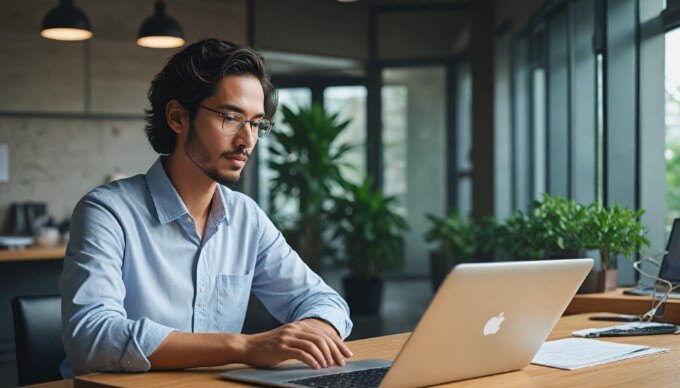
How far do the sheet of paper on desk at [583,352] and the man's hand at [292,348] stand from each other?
493mm

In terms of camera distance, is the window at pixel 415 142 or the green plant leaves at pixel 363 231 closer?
the green plant leaves at pixel 363 231

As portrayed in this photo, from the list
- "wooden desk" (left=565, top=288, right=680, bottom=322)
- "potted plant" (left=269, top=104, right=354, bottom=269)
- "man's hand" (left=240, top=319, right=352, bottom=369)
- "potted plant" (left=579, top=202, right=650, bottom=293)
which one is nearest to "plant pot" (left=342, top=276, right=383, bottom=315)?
"potted plant" (left=269, top=104, right=354, bottom=269)

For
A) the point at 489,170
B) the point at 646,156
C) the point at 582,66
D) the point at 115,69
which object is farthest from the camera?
the point at 489,170

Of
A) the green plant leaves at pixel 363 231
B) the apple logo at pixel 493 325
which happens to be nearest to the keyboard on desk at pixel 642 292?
the apple logo at pixel 493 325

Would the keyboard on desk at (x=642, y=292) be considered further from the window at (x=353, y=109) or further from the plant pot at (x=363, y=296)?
the window at (x=353, y=109)

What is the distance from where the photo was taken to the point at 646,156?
4887 millimetres

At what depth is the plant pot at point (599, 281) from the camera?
11.2ft

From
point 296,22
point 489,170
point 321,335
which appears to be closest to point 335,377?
point 321,335

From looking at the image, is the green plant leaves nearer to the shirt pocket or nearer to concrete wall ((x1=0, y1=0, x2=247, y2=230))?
concrete wall ((x1=0, y1=0, x2=247, y2=230))

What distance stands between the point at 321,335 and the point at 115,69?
246 inches

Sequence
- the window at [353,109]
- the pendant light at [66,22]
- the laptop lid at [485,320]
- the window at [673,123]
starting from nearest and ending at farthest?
the laptop lid at [485,320], the window at [673,123], the pendant light at [66,22], the window at [353,109]

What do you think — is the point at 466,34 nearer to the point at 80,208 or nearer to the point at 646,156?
the point at 646,156

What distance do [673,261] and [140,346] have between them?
2045mm

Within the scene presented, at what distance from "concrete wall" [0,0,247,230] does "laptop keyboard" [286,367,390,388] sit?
5923 mm
